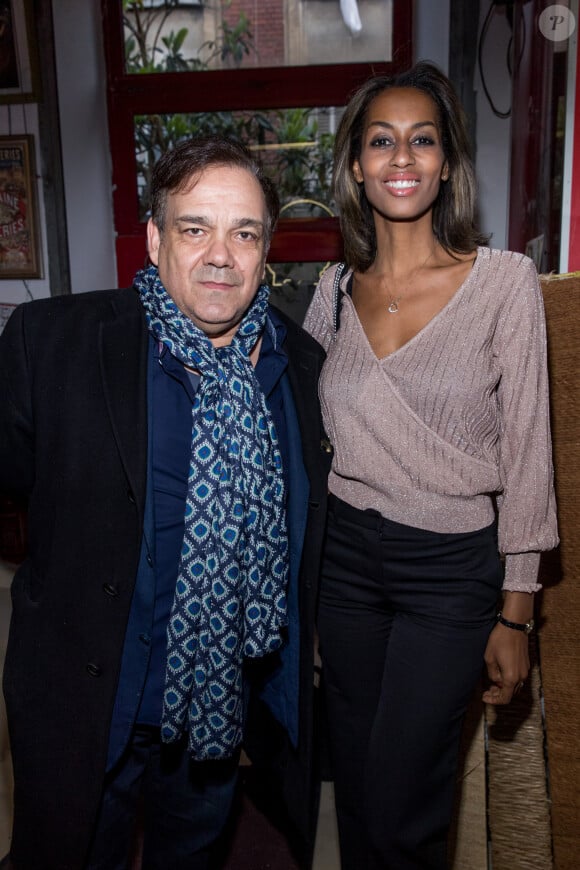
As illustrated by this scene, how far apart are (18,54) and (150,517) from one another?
2974mm

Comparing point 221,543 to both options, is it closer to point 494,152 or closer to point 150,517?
point 150,517

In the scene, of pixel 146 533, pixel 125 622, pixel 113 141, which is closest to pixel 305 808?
pixel 125 622

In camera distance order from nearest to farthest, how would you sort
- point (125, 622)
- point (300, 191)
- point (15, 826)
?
point (125, 622) < point (15, 826) < point (300, 191)

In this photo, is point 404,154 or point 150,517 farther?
point 404,154

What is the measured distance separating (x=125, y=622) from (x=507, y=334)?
2.95ft

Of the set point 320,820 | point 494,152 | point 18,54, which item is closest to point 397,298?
point 320,820

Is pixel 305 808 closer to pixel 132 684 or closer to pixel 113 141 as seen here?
pixel 132 684

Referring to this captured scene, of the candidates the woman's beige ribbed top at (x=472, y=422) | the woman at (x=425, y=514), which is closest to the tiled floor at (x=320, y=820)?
the woman at (x=425, y=514)

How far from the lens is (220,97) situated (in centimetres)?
342

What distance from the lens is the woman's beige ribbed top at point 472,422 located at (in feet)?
4.69

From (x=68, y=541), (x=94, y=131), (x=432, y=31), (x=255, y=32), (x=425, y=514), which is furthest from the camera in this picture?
(x=94, y=131)

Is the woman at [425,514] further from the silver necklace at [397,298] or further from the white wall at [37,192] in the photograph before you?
the white wall at [37,192]

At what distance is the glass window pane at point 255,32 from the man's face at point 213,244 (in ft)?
7.40

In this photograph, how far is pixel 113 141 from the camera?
3.56 m
